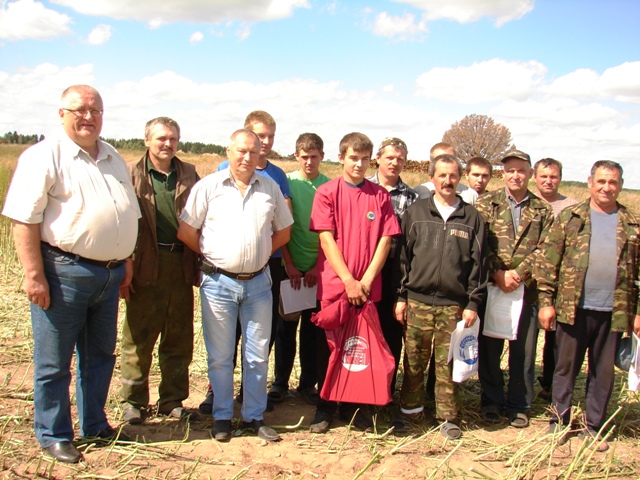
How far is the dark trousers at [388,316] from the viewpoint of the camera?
4750 mm

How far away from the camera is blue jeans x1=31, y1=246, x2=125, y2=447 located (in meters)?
3.53

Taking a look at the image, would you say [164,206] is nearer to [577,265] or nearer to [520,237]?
[520,237]

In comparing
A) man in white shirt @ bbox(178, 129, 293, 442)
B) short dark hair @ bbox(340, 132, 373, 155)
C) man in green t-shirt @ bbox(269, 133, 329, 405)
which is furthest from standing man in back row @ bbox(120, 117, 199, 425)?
short dark hair @ bbox(340, 132, 373, 155)

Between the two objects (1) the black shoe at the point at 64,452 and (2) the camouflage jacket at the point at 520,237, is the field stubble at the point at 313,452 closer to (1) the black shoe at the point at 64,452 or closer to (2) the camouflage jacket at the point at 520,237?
(1) the black shoe at the point at 64,452


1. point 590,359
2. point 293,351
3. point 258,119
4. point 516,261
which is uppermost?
point 258,119

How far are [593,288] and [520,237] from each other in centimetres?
68

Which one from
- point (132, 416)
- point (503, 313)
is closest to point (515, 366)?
point (503, 313)

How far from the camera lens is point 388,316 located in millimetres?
4816

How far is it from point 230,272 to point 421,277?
1.49m

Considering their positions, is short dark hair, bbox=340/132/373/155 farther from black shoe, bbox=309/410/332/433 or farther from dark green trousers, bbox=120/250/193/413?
black shoe, bbox=309/410/332/433

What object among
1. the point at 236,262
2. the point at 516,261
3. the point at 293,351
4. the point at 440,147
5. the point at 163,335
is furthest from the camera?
the point at 440,147

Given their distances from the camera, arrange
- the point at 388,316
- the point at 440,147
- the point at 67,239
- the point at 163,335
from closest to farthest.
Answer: the point at 67,239, the point at 163,335, the point at 388,316, the point at 440,147

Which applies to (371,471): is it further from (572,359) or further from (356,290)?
(572,359)

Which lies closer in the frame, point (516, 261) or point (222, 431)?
point (222, 431)
